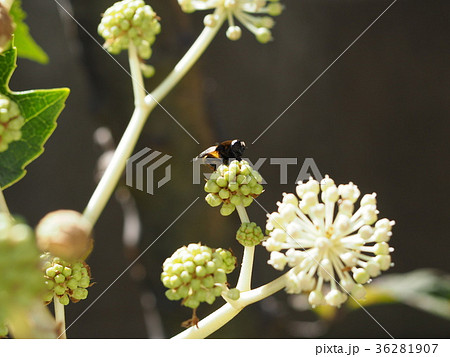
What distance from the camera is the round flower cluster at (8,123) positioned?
0.58m

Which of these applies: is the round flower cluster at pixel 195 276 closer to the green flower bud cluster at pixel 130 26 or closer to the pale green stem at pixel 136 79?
the pale green stem at pixel 136 79

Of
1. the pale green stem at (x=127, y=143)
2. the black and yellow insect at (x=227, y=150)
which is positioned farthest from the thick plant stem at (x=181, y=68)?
the black and yellow insect at (x=227, y=150)

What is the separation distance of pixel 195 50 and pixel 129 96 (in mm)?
507

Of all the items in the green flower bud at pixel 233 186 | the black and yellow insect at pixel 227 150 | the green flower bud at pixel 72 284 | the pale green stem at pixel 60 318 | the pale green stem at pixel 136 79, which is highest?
the pale green stem at pixel 136 79

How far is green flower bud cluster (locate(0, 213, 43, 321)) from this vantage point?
1.26 ft

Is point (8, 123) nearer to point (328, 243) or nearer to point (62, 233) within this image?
point (62, 233)

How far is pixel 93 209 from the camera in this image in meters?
0.65

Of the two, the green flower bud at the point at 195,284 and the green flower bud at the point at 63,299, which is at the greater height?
the green flower bud at the point at 195,284

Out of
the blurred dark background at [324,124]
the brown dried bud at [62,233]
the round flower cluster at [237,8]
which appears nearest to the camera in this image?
the brown dried bud at [62,233]

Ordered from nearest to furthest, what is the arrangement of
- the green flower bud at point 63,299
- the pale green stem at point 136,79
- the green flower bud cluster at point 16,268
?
the green flower bud cluster at point 16,268
the green flower bud at point 63,299
the pale green stem at point 136,79

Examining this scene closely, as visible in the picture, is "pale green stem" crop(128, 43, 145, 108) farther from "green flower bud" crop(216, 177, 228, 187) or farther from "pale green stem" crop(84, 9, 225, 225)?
"green flower bud" crop(216, 177, 228, 187)

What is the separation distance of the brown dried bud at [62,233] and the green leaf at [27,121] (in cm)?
18

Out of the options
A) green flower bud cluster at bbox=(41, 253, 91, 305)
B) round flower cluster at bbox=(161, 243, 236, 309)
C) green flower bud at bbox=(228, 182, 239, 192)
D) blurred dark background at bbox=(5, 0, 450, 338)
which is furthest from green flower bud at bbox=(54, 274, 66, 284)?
blurred dark background at bbox=(5, 0, 450, 338)

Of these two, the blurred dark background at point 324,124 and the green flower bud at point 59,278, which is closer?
the green flower bud at point 59,278
